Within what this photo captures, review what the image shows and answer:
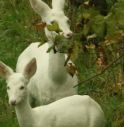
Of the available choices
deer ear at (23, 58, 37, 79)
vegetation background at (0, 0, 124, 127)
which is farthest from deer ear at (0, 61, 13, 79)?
vegetation background at (0, 0, 124, 127)

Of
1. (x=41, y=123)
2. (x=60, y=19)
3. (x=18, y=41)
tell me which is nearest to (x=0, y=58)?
→ (x=18, y=41)

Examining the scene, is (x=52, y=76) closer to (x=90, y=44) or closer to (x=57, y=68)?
(x=57, y=68)

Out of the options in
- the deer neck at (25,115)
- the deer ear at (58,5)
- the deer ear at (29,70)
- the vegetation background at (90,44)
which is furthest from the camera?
the deer ear at (58,5)

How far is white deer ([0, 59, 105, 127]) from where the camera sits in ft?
19.0

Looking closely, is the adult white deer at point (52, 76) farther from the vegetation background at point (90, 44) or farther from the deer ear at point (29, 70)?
the deer ear at point (29, 70)

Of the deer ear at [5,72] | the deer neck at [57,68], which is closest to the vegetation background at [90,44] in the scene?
the deer neck at [57,68]

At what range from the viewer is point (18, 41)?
952 centimetres

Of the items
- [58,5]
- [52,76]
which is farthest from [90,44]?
[58,5]

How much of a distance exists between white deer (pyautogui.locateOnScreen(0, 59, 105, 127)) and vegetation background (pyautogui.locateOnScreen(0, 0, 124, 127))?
10.9 inches

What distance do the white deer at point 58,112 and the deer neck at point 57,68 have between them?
0.60 m

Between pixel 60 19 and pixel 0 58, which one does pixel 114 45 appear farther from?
pixel 0 58

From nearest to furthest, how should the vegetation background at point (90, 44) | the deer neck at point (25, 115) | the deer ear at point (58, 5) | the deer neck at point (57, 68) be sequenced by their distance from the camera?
the vegetation background at point (90, 44)
the deer neck at point (25, 115)
the deer neck at point (57, 68)
the deer ear at point (58, 5)

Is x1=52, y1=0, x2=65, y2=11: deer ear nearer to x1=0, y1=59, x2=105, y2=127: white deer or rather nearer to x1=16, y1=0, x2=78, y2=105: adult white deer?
x1=16, y1=0, x2=78, y2=105: adult white deer

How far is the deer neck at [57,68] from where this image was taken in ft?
21.3
